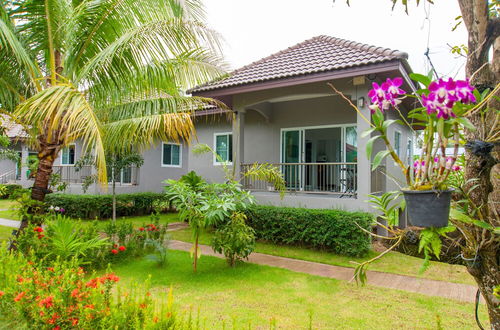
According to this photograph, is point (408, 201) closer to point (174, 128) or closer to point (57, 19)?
point (174, 128)

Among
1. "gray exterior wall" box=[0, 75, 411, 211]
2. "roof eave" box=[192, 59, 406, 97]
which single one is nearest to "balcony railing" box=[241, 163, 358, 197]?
"gray exterior wall" box=[0, 75, 411, 211]

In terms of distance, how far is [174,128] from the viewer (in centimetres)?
630

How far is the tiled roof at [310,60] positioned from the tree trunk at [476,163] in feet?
18.1

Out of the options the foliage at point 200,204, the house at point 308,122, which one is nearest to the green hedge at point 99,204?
the house at point 308,122

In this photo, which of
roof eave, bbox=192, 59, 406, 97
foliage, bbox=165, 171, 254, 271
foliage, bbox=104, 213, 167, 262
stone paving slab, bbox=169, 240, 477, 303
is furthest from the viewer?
roof eave, bbox=192, 59, 406, 97

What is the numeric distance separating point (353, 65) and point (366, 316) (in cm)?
557

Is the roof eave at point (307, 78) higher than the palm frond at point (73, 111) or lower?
higher

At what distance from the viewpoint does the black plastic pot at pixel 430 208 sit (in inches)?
63.5

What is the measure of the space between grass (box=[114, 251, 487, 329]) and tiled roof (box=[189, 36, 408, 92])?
16.6ft

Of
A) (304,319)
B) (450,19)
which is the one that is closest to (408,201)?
(304,319)

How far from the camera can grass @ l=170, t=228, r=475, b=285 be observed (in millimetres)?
6242

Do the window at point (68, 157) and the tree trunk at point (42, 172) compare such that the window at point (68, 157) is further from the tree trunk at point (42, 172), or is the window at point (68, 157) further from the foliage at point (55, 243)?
the foliage at point (55, 243)

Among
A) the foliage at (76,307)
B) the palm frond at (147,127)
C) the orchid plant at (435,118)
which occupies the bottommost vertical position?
the foliage at (76,307)

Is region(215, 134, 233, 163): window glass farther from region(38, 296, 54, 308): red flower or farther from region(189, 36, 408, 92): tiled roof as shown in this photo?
region(38, 296, 54, 308): red flower
